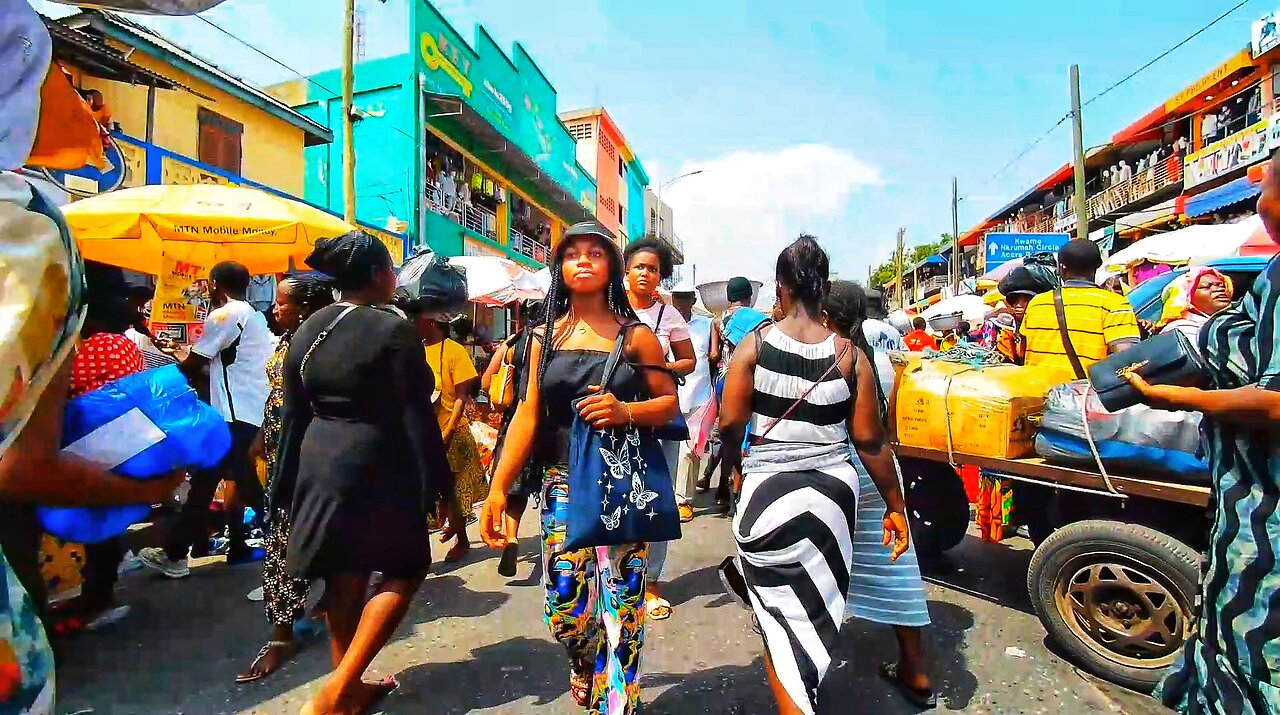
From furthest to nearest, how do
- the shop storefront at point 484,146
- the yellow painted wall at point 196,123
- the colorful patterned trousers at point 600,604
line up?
the shop storefront at point 484,146, the yellow painted wall at point 196,123, the colorful patterned trousers at point 600,604

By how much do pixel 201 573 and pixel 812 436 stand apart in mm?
4093

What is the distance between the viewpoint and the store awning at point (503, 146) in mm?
15531

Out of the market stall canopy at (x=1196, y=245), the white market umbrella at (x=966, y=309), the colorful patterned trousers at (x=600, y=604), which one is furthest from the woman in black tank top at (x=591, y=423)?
the white market umbrella at (x=966, y=309)

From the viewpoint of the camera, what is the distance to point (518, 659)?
A: 11.0ft

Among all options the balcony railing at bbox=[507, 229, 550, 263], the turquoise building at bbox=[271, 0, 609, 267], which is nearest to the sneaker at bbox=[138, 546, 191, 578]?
the turquoise building at bbox=[271, 0, 609, 267]

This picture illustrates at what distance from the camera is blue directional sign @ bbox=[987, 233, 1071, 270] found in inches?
591

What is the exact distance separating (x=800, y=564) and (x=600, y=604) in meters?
0.72

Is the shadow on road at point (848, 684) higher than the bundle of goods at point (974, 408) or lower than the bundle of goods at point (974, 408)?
lower

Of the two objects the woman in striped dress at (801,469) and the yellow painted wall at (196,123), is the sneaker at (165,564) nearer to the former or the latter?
the woman in striped dress at (801,469)

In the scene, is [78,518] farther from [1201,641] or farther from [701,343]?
[701,343]

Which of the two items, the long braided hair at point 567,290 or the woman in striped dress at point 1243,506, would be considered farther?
the long braided hair at point 567,290

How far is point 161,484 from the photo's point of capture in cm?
140

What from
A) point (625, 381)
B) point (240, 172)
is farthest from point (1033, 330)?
point (240, 172)

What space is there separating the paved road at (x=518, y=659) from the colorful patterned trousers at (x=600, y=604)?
468 millimetres
